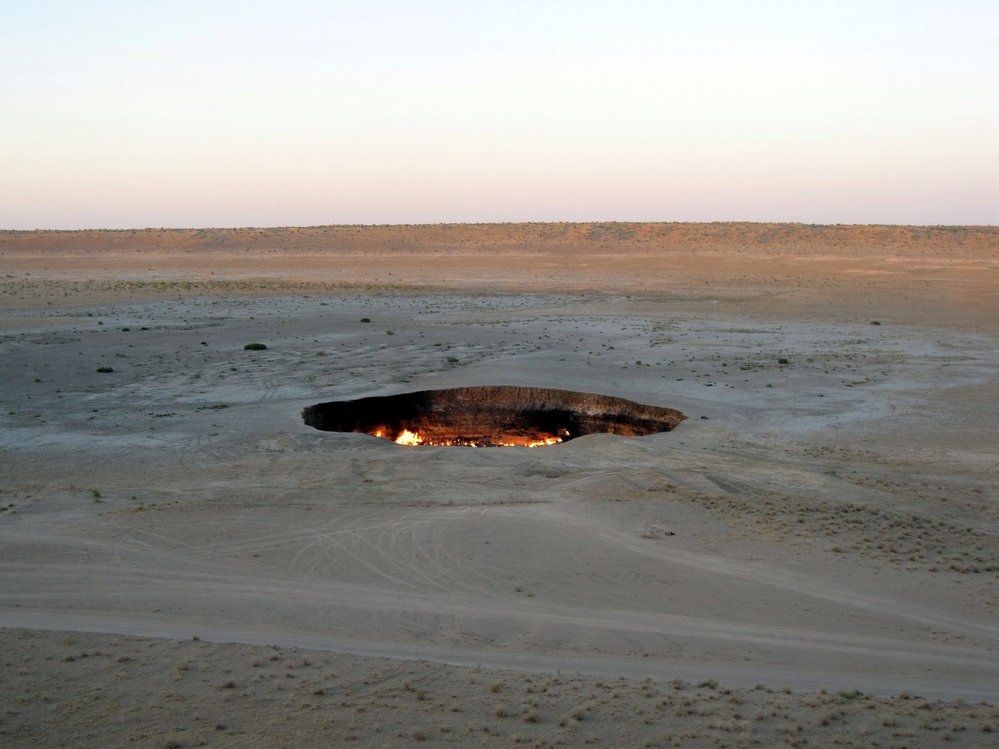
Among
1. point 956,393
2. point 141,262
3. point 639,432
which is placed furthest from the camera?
point 141,262

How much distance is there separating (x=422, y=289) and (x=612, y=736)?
4079 centimetres

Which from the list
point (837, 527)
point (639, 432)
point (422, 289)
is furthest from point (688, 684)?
point (422, 289)

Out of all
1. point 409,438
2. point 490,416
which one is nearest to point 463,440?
point 490,416

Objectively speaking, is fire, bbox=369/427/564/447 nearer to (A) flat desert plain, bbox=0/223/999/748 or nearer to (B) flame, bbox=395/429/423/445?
(B) flame, bbox=395/429/423/445

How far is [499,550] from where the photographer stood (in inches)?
422

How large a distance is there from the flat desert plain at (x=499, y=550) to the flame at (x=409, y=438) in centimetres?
143

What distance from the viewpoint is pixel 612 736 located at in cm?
650

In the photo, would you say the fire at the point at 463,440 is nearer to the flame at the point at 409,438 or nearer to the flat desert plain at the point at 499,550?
the flame at the point at 409,438

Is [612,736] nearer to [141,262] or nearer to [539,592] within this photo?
[539,592]

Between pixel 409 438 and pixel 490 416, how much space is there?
1687mm

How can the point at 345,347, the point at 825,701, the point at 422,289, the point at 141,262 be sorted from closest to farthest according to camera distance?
the point at 825,701 < the point at 345,347 < the point at 422,289 < the point at 141,262

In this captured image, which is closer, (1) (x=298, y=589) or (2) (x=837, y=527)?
(1) (x=298, y=589)

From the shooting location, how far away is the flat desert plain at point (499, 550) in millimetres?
6941

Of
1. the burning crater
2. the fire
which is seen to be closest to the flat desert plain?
the burning crater
